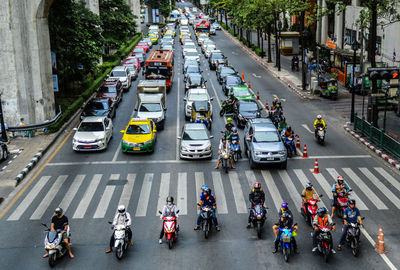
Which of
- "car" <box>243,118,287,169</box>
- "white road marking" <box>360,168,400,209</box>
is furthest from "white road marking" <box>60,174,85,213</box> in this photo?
"white road marking" <box>360,168,400,209</box>

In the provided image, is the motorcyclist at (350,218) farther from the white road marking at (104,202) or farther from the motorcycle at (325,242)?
the white road marking at (104,202)

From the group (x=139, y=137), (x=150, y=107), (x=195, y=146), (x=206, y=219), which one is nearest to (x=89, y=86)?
(x=150, y=107)

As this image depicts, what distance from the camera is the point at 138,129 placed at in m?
27.1

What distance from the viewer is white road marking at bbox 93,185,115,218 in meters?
18.6

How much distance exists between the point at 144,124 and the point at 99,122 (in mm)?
2588

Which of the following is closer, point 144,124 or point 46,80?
point 144,124

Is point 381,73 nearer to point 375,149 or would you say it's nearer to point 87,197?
point 375,149

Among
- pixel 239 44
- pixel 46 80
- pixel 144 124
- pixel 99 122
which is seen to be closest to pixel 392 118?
pixel 144 124

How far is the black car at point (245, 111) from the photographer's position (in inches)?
1233

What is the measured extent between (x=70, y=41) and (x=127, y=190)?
67.8 feet

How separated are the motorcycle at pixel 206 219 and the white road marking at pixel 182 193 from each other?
2037 mm

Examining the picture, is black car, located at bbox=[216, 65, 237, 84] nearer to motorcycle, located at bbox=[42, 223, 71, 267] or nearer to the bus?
the bus

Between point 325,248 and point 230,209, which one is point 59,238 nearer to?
point 230,209

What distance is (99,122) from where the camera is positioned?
27922 millimetres
